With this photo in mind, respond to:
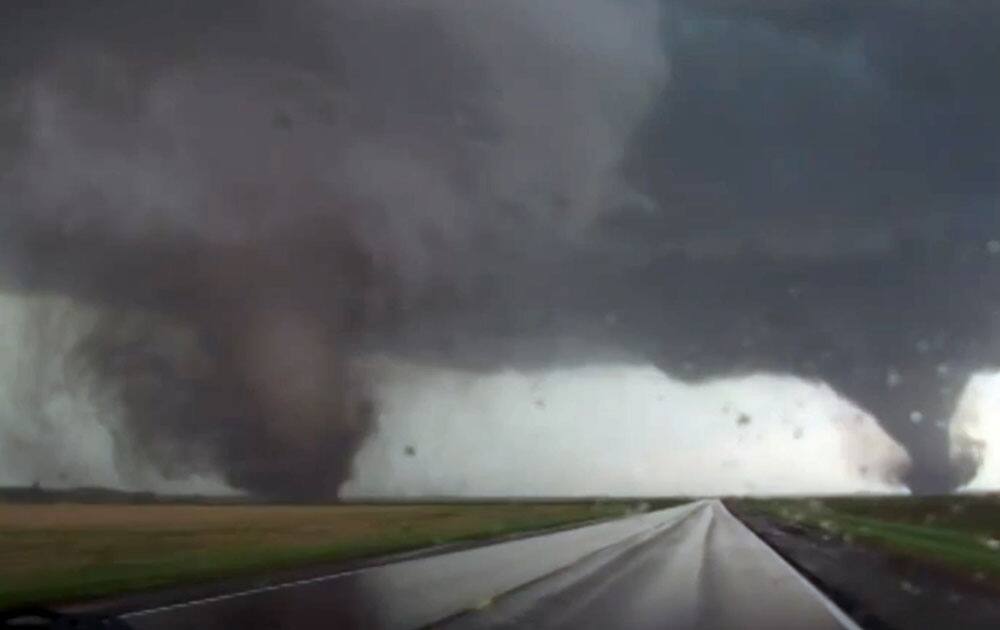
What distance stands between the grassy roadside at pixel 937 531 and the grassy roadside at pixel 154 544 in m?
8.53

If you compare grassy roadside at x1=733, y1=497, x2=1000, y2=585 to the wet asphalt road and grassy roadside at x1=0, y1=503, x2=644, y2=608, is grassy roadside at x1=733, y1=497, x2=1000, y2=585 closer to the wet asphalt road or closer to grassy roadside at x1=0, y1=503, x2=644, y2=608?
the wet asphalt road

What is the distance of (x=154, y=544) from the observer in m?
19.7

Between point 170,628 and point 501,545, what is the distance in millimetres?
18217

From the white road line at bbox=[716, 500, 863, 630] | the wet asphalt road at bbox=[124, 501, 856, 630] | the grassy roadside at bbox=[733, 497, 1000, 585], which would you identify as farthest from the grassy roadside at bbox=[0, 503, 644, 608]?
the grassy roadside at bbox=[733, 497, 1000, 585]

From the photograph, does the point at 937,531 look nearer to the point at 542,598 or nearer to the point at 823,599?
the point at 823,599

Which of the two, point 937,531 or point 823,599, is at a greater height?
point 937,531

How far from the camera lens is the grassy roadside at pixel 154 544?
13.4 metres

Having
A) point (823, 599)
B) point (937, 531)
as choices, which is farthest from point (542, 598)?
point (937, 531)

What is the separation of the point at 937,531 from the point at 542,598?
19.3 meters

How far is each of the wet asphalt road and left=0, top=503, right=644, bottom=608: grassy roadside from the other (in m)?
1.48

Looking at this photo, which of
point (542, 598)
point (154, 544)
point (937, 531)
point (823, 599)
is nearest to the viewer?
point (823, 599)

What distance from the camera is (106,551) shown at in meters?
17.1

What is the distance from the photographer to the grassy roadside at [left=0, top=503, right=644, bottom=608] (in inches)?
528

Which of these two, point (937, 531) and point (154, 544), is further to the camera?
point (937, 531)
